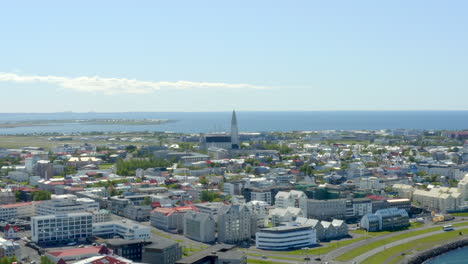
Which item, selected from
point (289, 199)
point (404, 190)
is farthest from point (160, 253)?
point (404, 190)

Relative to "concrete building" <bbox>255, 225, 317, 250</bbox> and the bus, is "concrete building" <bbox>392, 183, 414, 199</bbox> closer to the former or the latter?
the bus

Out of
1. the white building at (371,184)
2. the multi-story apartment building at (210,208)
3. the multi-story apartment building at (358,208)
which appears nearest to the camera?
the multi-story apartment building at (210,208)

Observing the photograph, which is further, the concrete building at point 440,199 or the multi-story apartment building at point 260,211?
the concrete building at point 440,199

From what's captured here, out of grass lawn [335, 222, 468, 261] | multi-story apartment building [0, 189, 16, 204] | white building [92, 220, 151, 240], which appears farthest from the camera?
multi-story apartment building [0, 189, 16, 204]

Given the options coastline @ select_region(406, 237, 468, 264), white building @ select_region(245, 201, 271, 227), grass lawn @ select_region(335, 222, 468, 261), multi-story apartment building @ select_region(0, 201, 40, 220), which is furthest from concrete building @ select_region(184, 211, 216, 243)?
multi-story apartment building @ select_region(0, 201, 40, 220)

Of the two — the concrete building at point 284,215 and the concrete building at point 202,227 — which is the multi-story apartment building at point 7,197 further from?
the concrete building at point 284,215

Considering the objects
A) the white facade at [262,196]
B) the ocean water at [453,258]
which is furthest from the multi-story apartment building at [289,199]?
the ocean water at [453,258]
